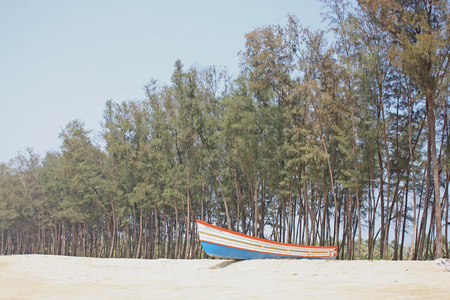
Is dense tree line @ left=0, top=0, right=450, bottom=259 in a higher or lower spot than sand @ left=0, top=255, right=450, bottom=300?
higher

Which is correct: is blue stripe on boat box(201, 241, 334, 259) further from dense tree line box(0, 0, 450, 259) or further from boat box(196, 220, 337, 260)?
dense tree line box(0, 0, 450, 259)

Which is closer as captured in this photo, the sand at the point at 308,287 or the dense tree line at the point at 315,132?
the sand at the point at 308,287

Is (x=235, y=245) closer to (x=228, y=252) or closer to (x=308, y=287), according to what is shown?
(x=228, y=252)

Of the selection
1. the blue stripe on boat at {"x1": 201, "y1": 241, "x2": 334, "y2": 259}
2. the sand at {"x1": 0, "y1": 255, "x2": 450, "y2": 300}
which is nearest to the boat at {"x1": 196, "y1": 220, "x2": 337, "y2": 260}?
the blue stripe on boat at {"x1": 201, "y1": 241, "x2": 334, "y2": 259}

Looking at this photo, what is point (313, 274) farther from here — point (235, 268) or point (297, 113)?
point (297, 113)

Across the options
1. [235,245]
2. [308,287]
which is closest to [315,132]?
[235,245]

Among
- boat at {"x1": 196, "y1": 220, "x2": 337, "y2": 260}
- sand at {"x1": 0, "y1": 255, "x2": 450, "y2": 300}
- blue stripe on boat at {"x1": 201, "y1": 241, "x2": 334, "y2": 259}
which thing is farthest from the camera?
blue stripe on boat at {"x1": 201, "y1": 241, "x2": 334, "y2": 259}

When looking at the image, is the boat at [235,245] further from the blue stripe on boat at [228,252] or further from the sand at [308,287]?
the sand at [308,287]

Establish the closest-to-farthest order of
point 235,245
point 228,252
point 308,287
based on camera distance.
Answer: point 308,287 → point 235,245 → point 228,252

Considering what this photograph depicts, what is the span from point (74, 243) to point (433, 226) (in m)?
39.1

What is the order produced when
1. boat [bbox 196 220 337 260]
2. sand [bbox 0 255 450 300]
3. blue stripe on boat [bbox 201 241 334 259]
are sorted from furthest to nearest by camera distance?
1. blue stripe on boat [bbox 201 241 334 259]
2. boat [bbox 196 220 337 260]
3. sand [bbox 0 255 450 300]

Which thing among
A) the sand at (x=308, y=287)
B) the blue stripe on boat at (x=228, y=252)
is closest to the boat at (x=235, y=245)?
the blue stripe on boat at (x=228, y=252)

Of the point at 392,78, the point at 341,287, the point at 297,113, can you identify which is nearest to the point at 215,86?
the point at 297,113

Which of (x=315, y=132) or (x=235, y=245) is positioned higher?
(x=315, y=132)
